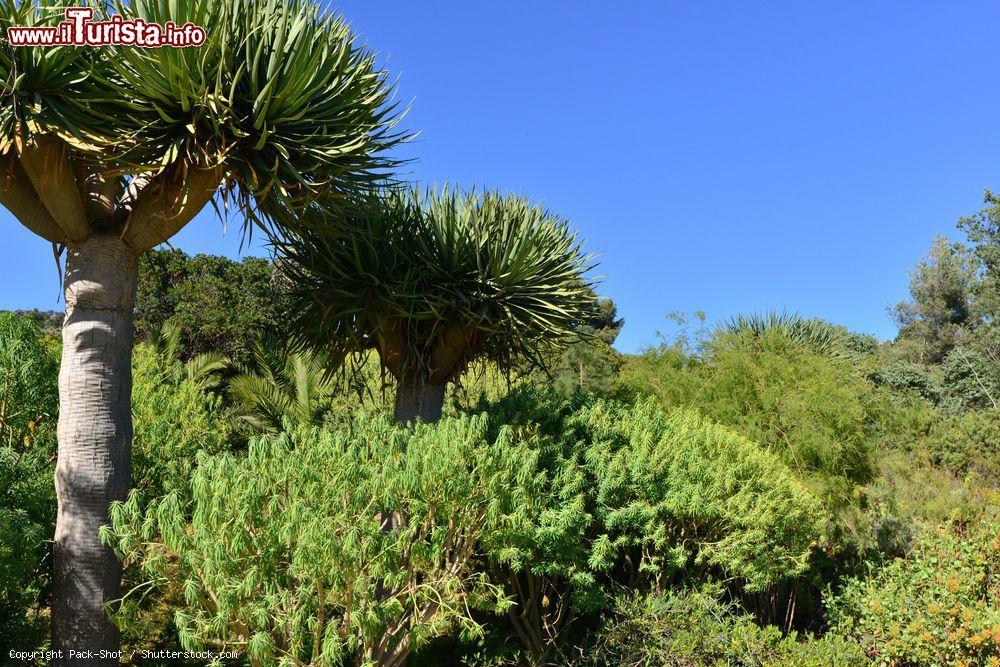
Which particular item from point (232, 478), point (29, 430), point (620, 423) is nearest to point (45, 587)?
point (29, 430)

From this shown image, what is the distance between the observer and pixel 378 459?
6.35 m

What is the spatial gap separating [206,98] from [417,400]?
4889 mm

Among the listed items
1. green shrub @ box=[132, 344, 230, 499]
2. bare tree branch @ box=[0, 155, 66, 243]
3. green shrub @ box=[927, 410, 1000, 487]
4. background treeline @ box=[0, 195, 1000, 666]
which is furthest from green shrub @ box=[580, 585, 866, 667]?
green shrub @ box=[927, 410, 1000, 487]

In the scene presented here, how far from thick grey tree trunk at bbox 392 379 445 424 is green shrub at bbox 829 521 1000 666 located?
19.6 ft

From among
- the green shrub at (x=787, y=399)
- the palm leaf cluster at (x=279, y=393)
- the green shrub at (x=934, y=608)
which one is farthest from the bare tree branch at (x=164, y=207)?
the green shrub at (x=787, y=399)

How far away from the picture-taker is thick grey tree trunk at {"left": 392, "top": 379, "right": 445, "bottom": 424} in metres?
10.0

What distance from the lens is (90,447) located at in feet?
22.6

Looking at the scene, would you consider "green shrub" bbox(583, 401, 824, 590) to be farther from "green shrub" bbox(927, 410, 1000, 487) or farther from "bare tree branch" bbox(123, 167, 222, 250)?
"green shrub" bbox(927, 410, 1000, 487)

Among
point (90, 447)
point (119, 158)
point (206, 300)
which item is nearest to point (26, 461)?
point (90, 447)

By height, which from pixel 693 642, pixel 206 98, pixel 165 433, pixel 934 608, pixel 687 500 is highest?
pixel 206 98

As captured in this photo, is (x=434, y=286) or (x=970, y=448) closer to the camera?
(x=434, y=286)

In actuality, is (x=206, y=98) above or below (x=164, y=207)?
above

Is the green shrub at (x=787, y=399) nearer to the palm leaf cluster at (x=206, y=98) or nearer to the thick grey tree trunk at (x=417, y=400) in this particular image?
the thick grey tree trunk at (x=417, y=400)

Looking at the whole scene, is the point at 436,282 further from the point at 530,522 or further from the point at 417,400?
the point at 530,522
